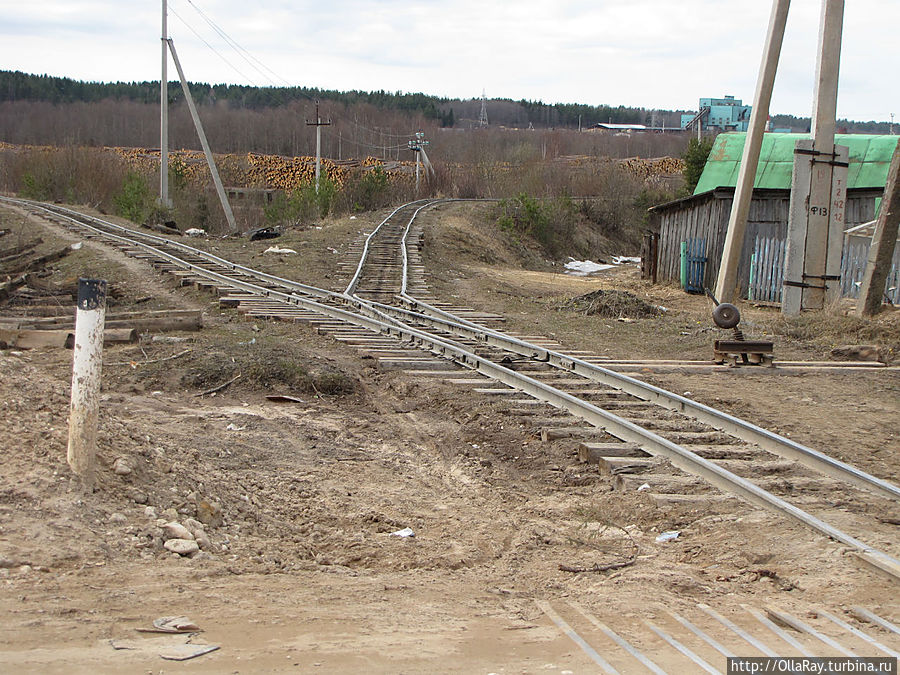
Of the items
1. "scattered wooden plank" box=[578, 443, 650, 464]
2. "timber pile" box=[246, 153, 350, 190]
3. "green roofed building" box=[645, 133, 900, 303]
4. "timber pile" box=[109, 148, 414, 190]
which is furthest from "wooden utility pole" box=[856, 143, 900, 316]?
"timber pile" box=[246, 153, 350, 190]

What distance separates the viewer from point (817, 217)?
14.5 metres

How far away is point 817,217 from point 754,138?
1753 mm

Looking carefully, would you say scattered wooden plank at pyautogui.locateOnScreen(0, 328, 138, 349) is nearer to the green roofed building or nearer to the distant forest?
the green roofed building

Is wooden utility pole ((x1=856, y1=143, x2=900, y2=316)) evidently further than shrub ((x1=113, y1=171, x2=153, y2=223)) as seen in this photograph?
No

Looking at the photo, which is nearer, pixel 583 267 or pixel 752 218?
pixel 752 218

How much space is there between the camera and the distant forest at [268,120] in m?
101

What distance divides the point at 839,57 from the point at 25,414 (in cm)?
1376

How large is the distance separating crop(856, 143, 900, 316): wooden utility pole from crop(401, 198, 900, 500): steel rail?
19.4 feet

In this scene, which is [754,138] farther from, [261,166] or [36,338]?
[261,166]

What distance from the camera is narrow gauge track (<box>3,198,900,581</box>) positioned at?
204 inches

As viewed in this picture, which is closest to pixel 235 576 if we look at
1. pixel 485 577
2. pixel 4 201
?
pixel 485 577

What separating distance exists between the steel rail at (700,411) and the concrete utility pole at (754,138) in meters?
5.77

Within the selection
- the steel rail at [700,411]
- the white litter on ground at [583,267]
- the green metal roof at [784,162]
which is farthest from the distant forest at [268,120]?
the steel rail at [700,411]

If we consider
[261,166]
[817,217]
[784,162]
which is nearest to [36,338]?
[817,217]
